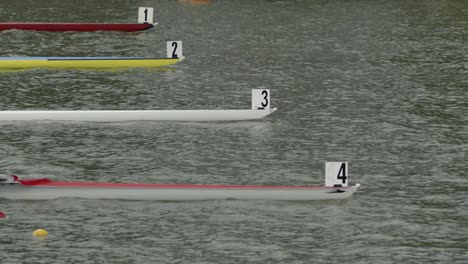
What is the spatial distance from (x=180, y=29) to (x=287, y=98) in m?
11.2

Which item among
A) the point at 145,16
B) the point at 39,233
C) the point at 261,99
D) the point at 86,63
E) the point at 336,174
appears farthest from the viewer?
the point at 145,16

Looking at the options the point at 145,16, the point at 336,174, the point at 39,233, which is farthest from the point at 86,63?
the point at 39,233

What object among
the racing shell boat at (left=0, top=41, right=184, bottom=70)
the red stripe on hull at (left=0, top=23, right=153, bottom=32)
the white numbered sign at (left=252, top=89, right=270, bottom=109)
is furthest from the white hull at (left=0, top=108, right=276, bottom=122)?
the red stripe on hull at (left=0, top=23, right=153, bottom=32)

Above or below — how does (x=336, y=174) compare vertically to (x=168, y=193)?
above

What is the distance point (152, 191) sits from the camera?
2127cm

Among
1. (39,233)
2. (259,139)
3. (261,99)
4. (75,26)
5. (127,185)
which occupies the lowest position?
(39,233)

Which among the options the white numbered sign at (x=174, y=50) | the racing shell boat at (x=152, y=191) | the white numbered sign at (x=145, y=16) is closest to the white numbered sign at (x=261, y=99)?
the racing shell boat at (x=152, y=191)

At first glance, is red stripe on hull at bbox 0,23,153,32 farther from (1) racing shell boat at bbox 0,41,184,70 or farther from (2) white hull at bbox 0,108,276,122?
(2) white hull at bbox 0,108,276,122

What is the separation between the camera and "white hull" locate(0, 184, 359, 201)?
21.1 meters

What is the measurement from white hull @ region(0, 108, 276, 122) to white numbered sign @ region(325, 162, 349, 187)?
6897 mm

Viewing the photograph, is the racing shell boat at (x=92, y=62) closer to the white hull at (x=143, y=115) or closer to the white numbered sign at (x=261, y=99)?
the white hull at (x=143, y=115)

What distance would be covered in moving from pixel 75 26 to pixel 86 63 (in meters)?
6.72

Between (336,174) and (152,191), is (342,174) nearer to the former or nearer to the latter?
(336,174)

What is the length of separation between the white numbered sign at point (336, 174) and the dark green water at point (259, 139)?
437mm
